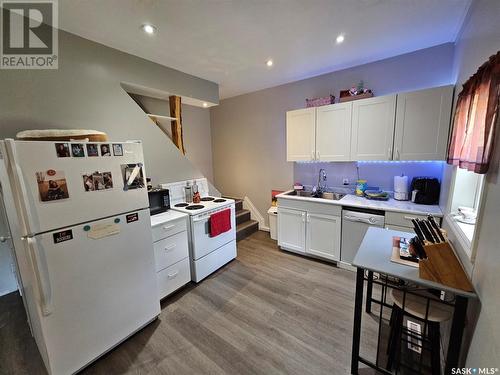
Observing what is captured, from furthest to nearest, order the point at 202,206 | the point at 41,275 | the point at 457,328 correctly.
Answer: the point at 202,206 < the point at 41,275 < the point at 457,328

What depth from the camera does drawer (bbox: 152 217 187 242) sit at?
208cm

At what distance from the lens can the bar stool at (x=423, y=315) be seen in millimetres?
1237

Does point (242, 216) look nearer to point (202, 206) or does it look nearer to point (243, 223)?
point (243, 223)

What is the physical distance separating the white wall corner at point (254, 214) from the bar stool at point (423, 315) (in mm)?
2827

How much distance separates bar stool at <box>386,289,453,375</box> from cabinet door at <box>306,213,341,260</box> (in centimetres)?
130

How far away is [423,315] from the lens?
1.24 m

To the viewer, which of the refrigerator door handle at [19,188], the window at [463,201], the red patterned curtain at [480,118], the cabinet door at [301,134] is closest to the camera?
the red patterned curtain at [480,118]

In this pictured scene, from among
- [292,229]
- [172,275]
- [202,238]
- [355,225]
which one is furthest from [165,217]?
[355,225]

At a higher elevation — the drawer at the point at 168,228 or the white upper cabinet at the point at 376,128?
the white upper cabinet at the point at 376,128

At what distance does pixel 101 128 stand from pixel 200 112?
95.8 inches

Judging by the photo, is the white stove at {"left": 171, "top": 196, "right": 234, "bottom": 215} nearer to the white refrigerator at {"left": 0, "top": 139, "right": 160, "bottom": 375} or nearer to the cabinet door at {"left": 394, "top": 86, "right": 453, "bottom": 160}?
the white refrigerator at {"left": 0, "top": 139, "right": 160, "bottom": 375}

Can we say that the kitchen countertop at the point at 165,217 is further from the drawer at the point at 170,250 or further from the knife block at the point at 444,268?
the knife block at the point at 444,268

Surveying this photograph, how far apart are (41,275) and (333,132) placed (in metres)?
3.18

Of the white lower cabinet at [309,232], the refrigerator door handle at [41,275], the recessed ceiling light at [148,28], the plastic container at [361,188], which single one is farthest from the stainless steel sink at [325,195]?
the refrigerator door handle at [41,275]
